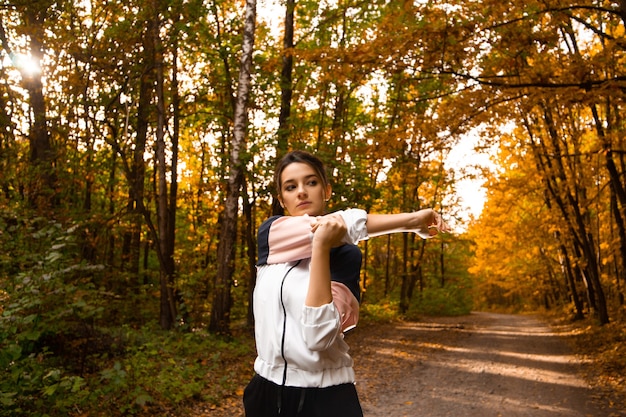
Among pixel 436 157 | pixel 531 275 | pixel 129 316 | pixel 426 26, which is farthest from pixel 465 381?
pixel 531 275

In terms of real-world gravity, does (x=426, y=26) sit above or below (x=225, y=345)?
above

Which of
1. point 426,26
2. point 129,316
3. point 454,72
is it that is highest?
point 426,26

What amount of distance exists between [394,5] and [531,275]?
25.6 meters

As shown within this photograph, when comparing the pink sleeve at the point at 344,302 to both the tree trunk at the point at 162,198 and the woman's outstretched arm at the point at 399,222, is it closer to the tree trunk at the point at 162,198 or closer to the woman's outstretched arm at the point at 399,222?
the woman's outstretched arm at the point at 399,222

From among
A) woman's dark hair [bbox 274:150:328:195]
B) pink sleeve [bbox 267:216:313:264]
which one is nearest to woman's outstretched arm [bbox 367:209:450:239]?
pink sleeve [bbox 267:216:313:264]

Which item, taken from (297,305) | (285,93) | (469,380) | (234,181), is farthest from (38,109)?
(297,305)

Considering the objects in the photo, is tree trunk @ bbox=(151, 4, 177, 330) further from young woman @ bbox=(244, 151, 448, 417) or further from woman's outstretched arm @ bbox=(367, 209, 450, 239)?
woman's outstretched arm @ bbox=(367, 209, 450, 239)

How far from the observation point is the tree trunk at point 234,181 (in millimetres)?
9711

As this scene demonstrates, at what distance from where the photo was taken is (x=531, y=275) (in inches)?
1172

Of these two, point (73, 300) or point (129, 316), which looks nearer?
point (73, 300)

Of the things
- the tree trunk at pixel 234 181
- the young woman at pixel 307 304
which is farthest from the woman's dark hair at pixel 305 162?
the tree trunk at pixel 234 181

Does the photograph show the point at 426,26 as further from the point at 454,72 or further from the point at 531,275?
the point at 531,275

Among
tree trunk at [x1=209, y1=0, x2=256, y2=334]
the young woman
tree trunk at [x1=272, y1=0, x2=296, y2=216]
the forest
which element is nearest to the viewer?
the young woman

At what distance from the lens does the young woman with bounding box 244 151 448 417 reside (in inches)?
58.1
